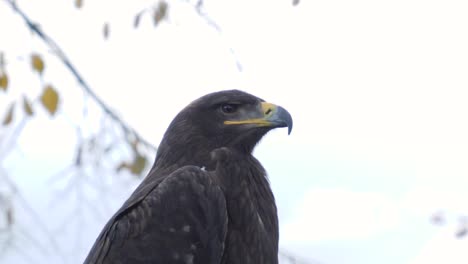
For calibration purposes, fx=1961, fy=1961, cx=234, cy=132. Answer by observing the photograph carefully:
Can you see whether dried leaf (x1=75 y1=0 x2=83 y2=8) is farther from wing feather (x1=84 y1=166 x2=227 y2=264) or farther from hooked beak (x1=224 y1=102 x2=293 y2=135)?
wing feather (x1=84 y1=166 x2=227 y2=264)

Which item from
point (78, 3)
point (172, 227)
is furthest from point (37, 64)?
point (172, 227)

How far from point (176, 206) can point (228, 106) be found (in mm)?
725

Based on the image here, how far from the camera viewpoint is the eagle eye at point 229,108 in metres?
9.77

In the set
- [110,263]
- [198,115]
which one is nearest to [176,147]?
[198,115]

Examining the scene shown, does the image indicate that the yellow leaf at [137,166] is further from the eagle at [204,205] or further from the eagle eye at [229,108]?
the eagle eye at [229,108]

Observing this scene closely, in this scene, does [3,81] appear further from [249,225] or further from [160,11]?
[249,225]

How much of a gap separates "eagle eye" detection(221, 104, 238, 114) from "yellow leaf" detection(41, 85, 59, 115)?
0.83m

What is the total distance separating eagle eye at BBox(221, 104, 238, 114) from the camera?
9766mm

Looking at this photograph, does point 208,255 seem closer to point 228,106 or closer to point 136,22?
point 228,106

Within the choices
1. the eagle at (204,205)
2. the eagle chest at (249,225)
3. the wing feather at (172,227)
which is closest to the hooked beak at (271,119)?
the eagle at (204,205)

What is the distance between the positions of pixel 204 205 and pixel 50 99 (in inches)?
39.5

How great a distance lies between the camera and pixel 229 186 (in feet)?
31.0

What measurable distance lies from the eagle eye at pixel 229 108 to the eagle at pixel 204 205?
19mm

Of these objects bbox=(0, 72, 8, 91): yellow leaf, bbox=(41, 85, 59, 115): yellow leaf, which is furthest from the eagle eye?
bbox=(0, 72, 8, 91): yellow leaf
